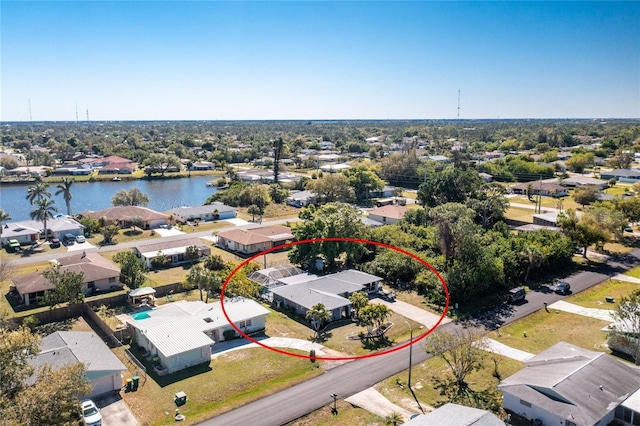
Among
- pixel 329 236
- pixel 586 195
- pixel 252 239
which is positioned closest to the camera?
pixel 329 236

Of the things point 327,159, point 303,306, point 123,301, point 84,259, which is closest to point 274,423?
point 303,306

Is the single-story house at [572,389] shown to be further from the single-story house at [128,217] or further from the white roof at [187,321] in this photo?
the single-story house at [128,217]

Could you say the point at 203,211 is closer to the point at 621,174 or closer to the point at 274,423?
the point at 274,423

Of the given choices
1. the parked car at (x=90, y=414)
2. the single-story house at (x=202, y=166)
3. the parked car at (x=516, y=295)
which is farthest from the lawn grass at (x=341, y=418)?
the single-story house at (x=202, y=166)

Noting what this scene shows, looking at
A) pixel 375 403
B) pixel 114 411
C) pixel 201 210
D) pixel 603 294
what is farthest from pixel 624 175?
pixel 114 411

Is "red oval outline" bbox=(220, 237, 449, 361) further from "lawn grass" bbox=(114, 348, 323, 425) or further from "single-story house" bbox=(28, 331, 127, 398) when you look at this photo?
"single-story house" bbox=(28, 331, 127, 398)

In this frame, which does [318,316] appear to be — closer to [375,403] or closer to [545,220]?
[375,403]
